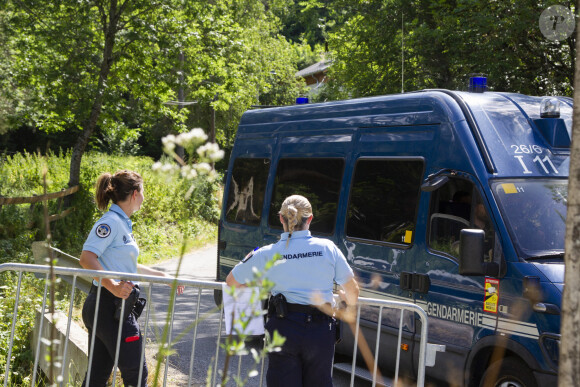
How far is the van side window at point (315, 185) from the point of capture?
695cm

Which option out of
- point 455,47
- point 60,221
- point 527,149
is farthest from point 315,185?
point 60,221

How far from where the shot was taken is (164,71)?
16.5m

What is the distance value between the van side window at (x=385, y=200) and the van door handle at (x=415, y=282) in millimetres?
283

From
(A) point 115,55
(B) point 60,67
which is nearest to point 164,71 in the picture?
(A) point 115,55

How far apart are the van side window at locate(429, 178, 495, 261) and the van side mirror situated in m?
0.35

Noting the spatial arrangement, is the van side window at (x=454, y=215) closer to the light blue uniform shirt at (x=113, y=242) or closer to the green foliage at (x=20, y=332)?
the light blue uniform shirt at (x=113, y=242)

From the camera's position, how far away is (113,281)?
4.25 metres

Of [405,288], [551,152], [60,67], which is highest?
[60,67]

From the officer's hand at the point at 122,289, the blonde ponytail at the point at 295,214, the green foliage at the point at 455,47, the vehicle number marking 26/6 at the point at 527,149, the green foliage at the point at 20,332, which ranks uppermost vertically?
the green foliage at the point at 455,47

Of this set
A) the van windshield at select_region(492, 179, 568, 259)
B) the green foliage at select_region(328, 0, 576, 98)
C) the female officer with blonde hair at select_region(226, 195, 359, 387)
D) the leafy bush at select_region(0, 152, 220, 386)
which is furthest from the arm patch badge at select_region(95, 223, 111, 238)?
the green foliage at select_region(328, 0, 576, 98)

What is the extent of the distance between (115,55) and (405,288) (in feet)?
38.5

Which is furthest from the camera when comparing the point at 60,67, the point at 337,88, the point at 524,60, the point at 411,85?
the point at 337,88

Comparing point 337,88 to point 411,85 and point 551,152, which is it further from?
point 551,152

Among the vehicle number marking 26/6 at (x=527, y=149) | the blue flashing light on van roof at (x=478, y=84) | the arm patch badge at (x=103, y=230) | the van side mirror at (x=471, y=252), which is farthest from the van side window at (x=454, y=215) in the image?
the arm patch badge at (x=103, y=230)
